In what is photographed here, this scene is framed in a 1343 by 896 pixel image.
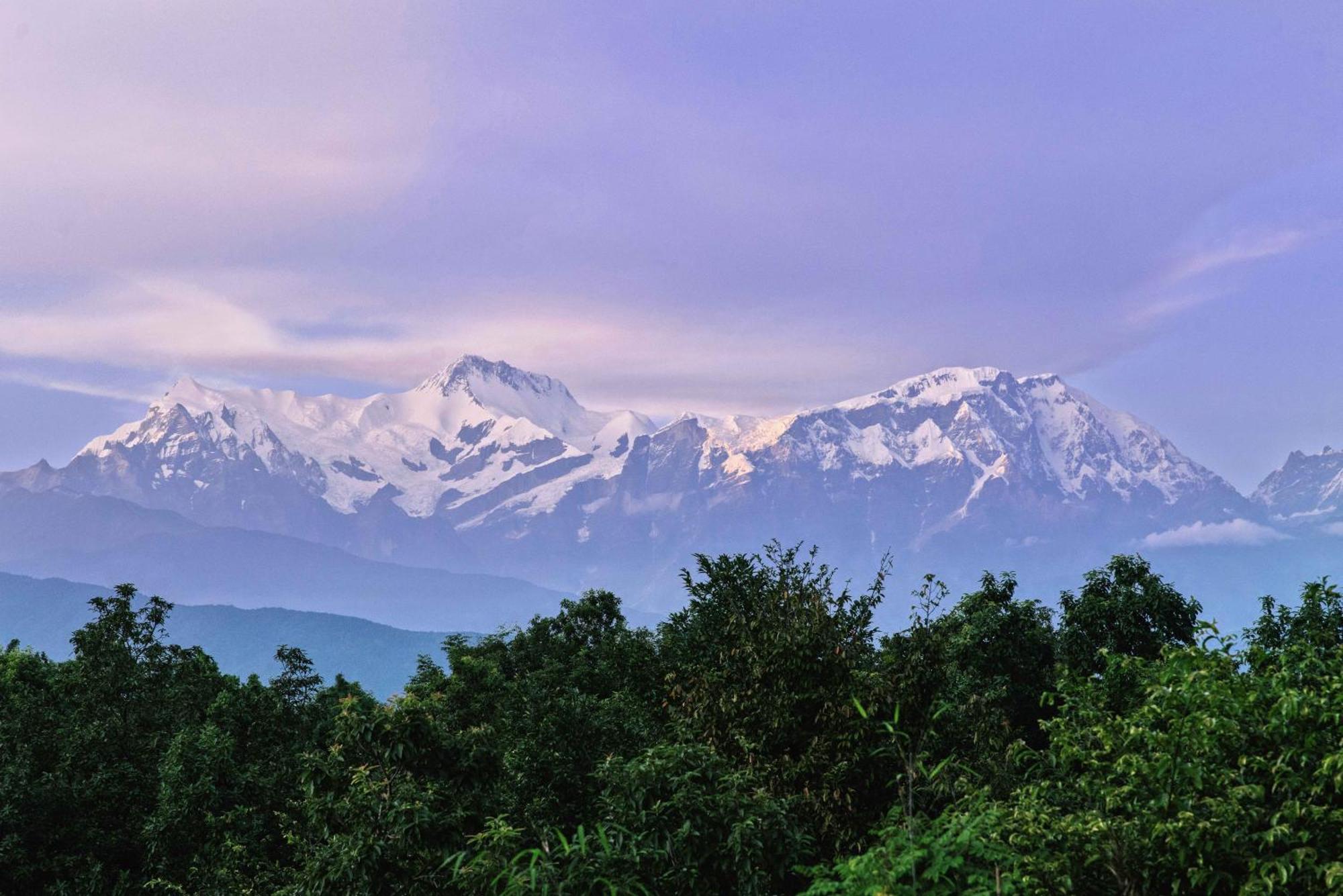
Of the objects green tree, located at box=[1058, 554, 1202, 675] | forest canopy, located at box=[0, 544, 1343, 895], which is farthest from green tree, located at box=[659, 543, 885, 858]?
green tree, located at box=[1058, 554, 1202, 675]

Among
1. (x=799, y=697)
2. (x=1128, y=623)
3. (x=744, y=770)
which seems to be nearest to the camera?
(x=744, y=770)

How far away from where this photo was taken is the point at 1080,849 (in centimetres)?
1295

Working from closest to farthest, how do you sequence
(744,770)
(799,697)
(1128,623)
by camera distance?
(744,770) → (799,697) → (1128,623)

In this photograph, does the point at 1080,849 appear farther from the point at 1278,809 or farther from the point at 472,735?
the point at 472,735

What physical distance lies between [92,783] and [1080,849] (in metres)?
29.1

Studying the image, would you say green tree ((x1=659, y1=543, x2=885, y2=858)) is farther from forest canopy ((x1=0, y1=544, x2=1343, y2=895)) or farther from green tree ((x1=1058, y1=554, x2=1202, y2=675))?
→ green tree ((x1=1058, y1=554, x2=1202, y2=675))

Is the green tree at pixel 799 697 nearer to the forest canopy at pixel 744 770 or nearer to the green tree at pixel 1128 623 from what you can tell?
the forest canopy at pixel 744 770

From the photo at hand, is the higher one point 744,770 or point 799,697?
point 799,697

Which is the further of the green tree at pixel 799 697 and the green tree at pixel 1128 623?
the green tree at pixel 1128 623

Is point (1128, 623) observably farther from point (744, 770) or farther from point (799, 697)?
point (744, 770)

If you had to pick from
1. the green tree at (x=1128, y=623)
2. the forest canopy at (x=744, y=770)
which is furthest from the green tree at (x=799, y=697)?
the green tree at (x=1128, y=623)

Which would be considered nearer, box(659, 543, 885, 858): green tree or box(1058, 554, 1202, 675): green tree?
box(659, 543, 885, 858): green tree

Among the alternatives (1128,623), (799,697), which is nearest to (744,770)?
(799,697)

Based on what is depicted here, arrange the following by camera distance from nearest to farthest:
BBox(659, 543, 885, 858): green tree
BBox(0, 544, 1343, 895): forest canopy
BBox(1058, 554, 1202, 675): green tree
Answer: BBox(0, 544, 1343, 895): forest canopy → BBox(659, 543, 885, 858): green tree → BBox(1058, 554, 1202, 675): green tree
